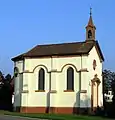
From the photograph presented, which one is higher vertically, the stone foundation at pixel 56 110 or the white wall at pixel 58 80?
the white wall at pixel 58 80

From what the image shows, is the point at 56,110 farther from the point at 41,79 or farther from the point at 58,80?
the point at 41,79

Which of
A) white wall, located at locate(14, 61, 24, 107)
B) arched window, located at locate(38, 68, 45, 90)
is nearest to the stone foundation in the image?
white wall, located at locate(14, 61, 24, 107)

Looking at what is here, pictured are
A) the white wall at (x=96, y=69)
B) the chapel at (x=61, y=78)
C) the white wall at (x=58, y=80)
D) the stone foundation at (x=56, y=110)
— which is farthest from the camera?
the white wall at (x=96, y=69)

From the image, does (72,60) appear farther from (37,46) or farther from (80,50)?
(37,46)

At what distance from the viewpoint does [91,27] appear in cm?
5756

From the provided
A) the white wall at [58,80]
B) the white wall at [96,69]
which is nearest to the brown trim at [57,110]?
the white wall at [58,80]

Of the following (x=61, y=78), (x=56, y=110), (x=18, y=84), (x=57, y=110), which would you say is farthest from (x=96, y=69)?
(x=18, y=84)

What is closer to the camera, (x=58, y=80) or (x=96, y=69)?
(x=58, y=80)

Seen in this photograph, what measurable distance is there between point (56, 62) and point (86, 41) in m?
5.80

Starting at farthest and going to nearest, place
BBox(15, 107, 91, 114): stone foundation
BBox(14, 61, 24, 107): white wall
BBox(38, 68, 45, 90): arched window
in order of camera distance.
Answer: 1. BBox(14, 61, 24, 107): white wall
2. BBox(38, 68, 45, 90): arched window
3. BBox(15, 107, 91, 114): stone foundation

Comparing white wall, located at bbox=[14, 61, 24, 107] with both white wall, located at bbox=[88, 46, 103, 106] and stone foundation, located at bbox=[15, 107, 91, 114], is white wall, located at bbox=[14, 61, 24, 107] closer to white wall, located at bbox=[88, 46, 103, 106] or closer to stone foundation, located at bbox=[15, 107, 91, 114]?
stone foundation, located at bbox=[15, 107, 91, 114]

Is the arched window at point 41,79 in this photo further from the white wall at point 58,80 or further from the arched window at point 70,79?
the arched window at point 70,79

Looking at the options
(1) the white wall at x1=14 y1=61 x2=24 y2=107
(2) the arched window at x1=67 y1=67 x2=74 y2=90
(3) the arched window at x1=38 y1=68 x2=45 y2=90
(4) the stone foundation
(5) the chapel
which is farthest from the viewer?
(1) the white wall at x1=14 y1=61 x2=24 y2=107

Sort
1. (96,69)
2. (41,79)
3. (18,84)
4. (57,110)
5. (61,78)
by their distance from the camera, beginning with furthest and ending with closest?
1. (18,84)
2. (96,69)
3. (41,79)
4. (61,78)
5. (57,110)
